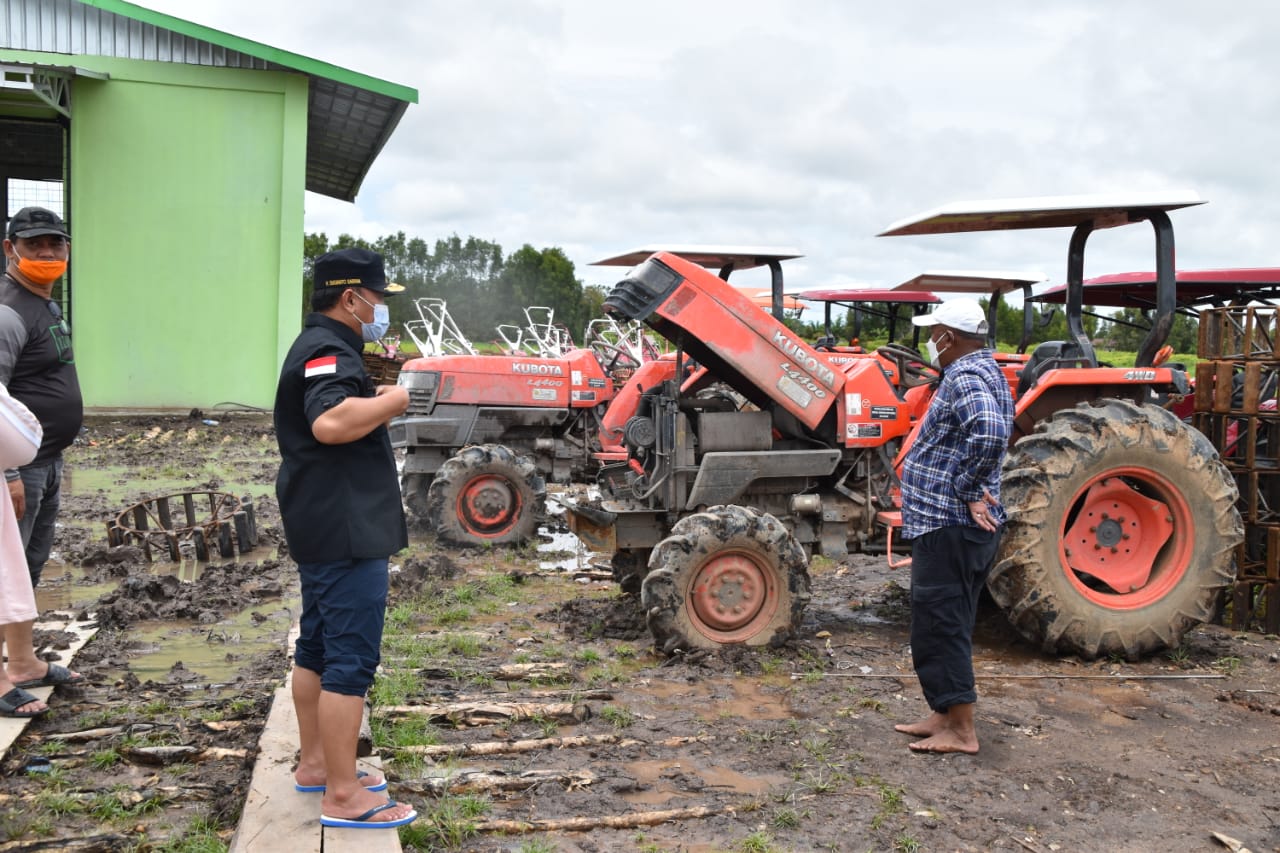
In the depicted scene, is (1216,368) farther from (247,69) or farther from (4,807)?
(247,69)

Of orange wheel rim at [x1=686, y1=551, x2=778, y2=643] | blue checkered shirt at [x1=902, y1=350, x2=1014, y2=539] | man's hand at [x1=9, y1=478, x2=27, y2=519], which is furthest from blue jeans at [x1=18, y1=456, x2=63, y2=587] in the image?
blue checkered shirt at [x1=902, y1=350, x2=1014, y2=539]

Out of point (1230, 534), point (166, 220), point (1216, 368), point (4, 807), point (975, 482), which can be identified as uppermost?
point (166, 220)

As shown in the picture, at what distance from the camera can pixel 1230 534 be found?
5.99 metres

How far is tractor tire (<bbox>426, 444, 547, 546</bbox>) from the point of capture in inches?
355

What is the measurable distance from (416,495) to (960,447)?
20.6 ft

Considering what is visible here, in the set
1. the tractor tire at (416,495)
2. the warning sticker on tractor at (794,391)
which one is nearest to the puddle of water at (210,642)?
the tractor tire at (416,495)

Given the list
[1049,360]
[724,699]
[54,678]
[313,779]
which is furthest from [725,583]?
[54,678]

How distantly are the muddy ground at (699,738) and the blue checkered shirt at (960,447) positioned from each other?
1.02 metres

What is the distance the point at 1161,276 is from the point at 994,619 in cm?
233

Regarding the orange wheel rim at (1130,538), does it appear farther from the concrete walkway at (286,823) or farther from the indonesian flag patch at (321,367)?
the indonesian flag patch at (321,367)

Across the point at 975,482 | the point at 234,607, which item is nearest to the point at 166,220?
the point at 234,607

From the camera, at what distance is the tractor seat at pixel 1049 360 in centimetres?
653

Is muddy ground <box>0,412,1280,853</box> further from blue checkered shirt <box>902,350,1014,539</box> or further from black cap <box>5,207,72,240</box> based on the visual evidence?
black cap <box>5,207,72,240</box>

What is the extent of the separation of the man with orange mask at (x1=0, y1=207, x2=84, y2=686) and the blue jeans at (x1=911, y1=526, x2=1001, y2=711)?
145 inches
